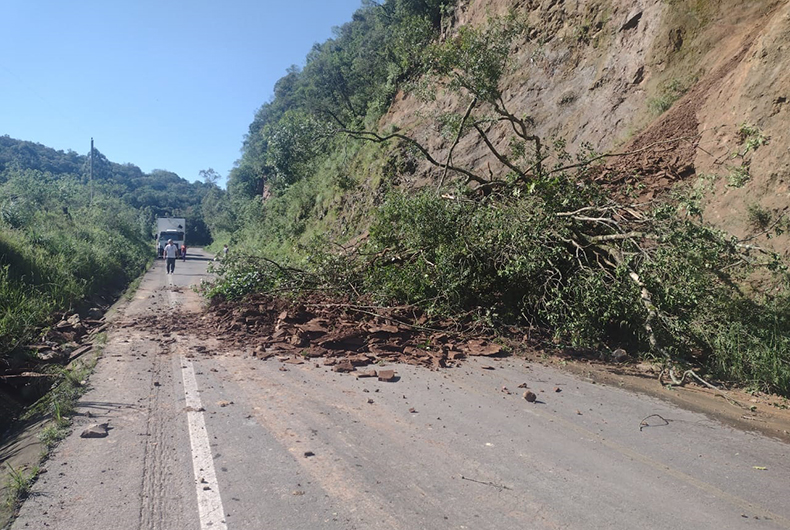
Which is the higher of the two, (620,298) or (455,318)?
(620,298)

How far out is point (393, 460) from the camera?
168 inches

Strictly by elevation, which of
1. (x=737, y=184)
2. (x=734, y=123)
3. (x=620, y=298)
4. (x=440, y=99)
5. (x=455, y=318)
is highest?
(x=440, y=99)

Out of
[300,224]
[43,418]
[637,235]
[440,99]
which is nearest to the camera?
[43,418]

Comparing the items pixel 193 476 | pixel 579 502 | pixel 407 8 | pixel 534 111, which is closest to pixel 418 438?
pixel 579 502

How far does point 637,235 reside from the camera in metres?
8.46

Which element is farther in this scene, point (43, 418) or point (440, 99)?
point (440, 99)

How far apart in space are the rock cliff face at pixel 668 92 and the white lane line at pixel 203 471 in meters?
8.57

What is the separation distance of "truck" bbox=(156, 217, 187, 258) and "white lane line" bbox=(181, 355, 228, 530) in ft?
118

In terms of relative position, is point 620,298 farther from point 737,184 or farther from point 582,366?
point 737,184

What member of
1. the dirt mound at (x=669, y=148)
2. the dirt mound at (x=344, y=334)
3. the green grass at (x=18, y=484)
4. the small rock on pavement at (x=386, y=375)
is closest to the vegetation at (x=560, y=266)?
the dirt mound at (x=344, y=334)

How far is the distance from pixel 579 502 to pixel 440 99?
74.1 ft

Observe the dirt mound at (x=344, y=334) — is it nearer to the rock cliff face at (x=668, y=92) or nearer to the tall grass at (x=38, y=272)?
the tall grass at (x=38, y=272)

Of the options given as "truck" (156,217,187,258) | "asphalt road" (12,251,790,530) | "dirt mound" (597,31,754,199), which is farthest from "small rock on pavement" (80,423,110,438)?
"truck" (156,217,187,258)

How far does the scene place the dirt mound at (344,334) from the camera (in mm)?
7785
